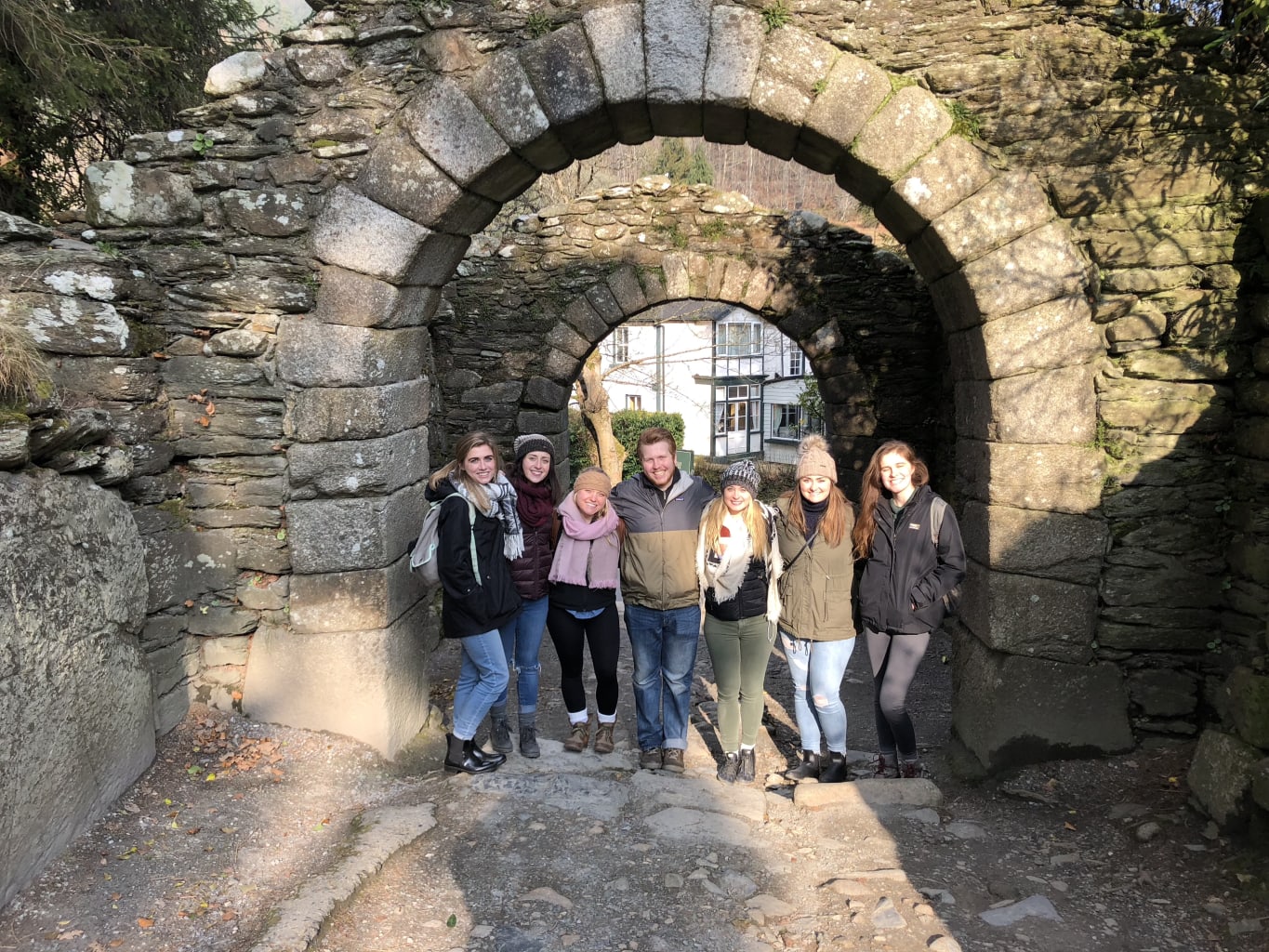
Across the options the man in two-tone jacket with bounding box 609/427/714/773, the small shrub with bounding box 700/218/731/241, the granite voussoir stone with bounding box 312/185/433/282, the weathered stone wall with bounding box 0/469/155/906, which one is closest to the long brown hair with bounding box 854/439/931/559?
the man in two-tone jacket with bounding box 609/427/714/773

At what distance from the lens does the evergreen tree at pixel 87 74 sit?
506 cm

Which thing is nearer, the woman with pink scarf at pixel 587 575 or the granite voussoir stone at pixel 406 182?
the granite voussoir stone at pixel 406 182

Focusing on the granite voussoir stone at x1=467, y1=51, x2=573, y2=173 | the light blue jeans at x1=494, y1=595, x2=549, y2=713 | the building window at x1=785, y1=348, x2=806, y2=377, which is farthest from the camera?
the building window at x1=785, y1=348, x2=806, y2=377

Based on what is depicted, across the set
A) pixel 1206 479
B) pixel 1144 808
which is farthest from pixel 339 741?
pixel 1206 479

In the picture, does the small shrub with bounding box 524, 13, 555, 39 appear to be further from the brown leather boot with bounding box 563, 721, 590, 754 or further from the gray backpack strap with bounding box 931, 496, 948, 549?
the brown leather boot with bounding box 563, 721, 590, 754

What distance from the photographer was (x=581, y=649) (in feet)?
13.8

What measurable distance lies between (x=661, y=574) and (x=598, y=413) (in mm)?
11979

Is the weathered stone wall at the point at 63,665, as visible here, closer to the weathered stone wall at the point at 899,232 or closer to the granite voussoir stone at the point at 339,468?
the weathered stone wall at the point at 899,232

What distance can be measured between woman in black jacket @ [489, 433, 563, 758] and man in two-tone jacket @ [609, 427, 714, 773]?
39 centimetres

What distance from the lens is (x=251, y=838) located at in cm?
329

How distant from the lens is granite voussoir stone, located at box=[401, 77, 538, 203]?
3832mm

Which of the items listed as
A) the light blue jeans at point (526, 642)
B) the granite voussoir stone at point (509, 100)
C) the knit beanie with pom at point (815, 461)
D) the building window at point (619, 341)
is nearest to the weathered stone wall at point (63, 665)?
the light blue jeans at point (526, 642)

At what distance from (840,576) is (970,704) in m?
1.03

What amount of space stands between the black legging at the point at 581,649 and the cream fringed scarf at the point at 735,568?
0.56 meters
